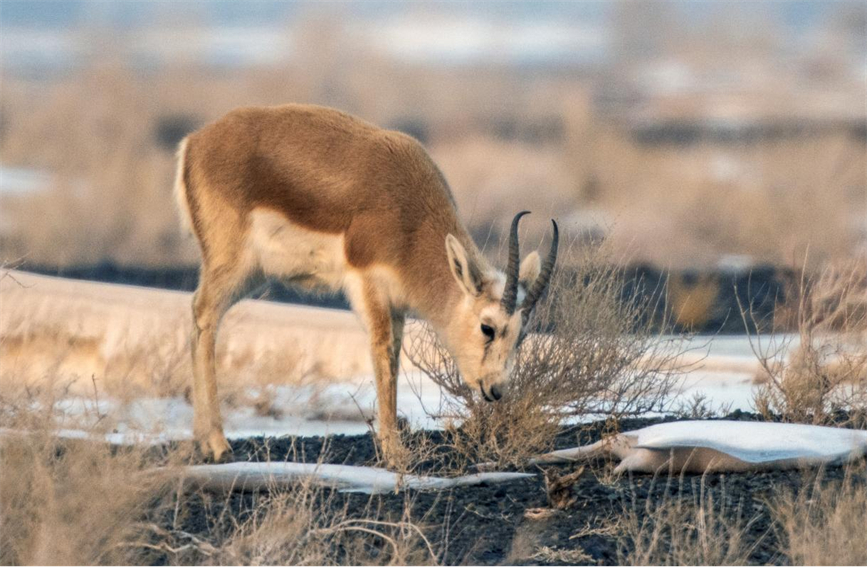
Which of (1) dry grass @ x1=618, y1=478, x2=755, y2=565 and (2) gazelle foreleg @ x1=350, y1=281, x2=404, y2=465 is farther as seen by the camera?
(2) gazelle foreleg @ x1=350, y1=281, x2=404, y2=465

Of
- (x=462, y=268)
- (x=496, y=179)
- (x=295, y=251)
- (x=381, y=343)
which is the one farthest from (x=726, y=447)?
(x=496, y=179)

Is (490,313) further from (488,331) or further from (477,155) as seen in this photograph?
(477,155)

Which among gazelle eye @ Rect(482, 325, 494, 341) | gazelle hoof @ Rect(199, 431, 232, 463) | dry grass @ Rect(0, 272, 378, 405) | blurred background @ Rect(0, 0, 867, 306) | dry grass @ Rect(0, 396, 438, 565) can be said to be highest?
gazelle eye @ Rect(482, 325, 494, 341)

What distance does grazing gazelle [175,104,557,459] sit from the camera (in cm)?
800

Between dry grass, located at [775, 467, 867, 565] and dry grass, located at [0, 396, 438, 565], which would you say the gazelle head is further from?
dry grass, located at [775, 467, 867, 565]

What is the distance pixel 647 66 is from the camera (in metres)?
129

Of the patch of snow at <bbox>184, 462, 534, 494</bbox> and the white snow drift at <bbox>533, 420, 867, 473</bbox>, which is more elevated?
the white snow drift at <bbox>533, 420, 867, 473</bbox>

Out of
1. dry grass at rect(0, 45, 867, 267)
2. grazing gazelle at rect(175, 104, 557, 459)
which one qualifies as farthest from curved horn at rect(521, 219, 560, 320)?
dry grass at rect(0, 45, 867, 267)

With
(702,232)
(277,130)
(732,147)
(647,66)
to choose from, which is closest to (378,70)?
(732,147)

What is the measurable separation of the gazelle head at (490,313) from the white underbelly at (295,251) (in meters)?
0.78

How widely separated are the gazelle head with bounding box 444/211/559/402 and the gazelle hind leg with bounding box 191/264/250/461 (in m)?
1.48

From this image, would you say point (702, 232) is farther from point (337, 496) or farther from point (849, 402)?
point (337, 496)

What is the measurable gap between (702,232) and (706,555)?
50.5 feet

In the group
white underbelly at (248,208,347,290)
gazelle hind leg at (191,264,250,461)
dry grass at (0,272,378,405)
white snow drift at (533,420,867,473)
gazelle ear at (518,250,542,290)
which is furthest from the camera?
dry grass at (0,272,378,405)
